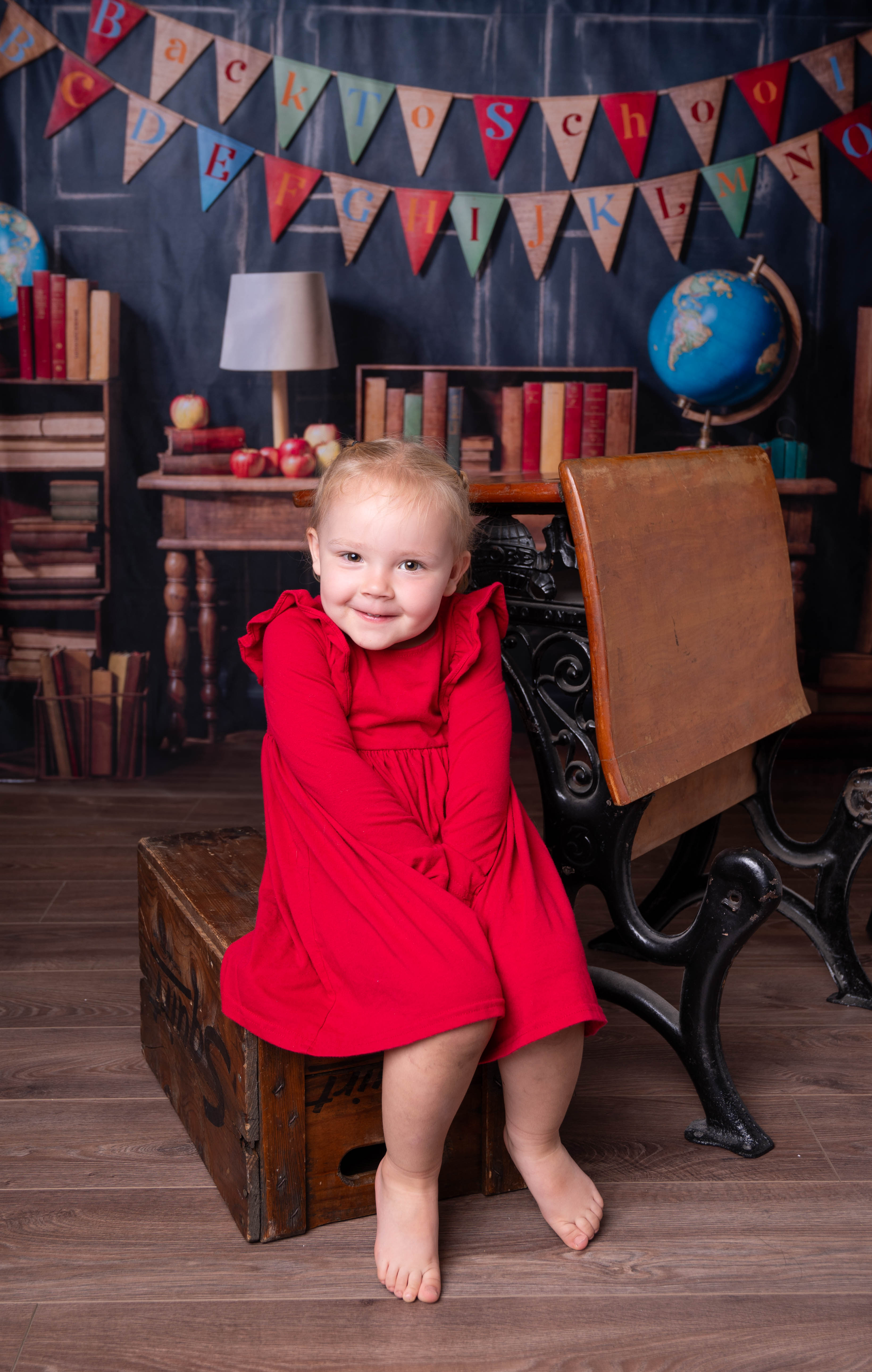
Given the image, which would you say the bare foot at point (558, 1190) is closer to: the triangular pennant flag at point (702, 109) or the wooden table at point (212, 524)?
Result: the wooden table at point (212, 524)

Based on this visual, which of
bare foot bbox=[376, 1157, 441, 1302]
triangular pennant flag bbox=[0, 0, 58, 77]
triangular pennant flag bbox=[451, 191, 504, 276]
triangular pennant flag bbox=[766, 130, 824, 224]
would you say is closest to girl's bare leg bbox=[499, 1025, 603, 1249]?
bare foot bbox=[376, 1157, 441, 1302]

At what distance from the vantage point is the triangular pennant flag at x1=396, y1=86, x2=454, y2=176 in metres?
3.18

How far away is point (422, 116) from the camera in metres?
3.19

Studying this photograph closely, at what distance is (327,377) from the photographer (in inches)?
130

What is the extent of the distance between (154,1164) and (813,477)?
107 inches

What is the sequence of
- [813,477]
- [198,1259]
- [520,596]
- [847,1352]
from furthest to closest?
1. [813,477]
2. [520,596]
3. [198,1259]
4. [847,1352]

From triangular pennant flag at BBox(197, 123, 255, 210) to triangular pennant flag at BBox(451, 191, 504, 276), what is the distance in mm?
598

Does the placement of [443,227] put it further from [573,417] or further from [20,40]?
[20,40]

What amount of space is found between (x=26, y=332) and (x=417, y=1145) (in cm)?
273

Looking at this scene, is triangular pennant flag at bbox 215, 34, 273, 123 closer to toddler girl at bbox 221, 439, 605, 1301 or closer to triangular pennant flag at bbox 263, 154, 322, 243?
triangular pennant flag at bbox 263, 154, 322, 243

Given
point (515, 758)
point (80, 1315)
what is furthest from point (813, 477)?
point (80, 1315)

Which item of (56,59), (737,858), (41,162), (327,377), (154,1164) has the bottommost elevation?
(154,1164)

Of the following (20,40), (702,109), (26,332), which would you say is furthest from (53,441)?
(702,109)

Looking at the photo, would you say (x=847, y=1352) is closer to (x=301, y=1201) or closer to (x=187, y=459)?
(x=301, y=1201)
